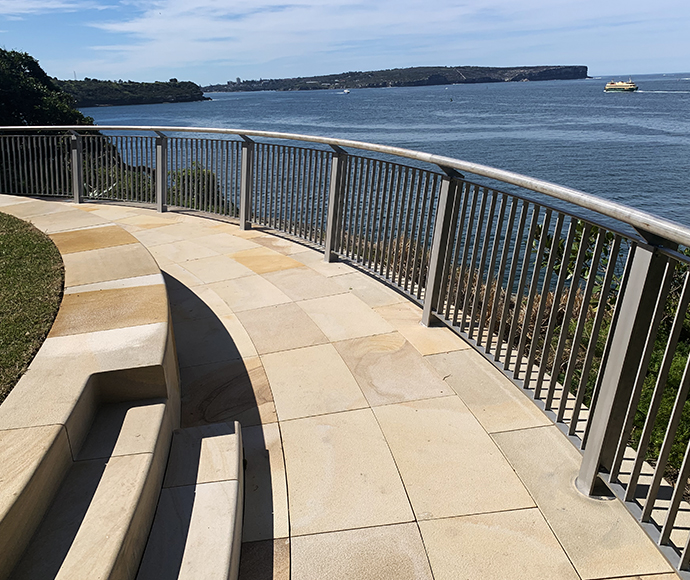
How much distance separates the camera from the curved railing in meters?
2.56

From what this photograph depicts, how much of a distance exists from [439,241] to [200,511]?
113 inches

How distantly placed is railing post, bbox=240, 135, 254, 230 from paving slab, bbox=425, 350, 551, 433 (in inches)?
188

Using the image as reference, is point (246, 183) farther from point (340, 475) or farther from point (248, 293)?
point (340, 475)

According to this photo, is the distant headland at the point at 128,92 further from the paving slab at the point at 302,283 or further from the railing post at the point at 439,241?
the railing post at the point at 439,241

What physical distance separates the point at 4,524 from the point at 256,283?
4095 mm

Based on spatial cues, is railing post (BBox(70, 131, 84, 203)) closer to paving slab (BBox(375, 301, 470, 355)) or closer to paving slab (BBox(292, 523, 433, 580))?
paving slab (BBox(375, 301, 470, 355))

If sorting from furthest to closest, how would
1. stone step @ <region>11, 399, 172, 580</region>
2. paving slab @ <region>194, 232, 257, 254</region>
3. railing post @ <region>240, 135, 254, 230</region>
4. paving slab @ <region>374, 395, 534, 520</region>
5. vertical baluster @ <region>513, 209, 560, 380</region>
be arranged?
1. railing post @ <region>240, 135, 254, 230</region>
2. paving slab @ <region>194, 232, 257, 254</region>
3. vertical baluster @ <region>513, 209, 560, 380</region>
4. paving slab @ <region>374, 395, 534, 520</region>
5. stone step @ <region>11, 399, 172, 580</region>

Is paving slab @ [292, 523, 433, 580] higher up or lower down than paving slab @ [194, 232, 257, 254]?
higher up

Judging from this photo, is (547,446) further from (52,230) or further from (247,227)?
(247,227)

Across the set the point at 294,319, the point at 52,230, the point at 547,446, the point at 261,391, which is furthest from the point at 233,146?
the point at 547,446

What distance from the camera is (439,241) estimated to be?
470 cm

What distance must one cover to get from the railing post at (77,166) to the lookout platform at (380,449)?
18.6 ft

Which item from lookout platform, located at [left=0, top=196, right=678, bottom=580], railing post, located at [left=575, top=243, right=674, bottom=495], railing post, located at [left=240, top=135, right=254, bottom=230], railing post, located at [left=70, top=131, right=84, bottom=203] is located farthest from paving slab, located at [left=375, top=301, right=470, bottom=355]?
railing post, located at [left=70, top=131, right=84, bottom=203]

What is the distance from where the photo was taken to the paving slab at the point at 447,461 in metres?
2.92
